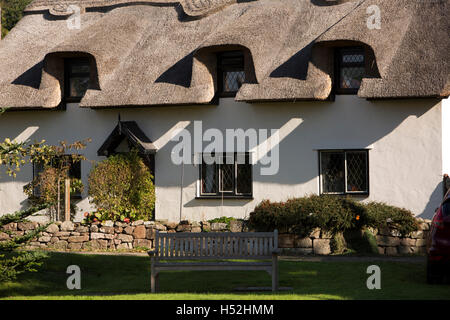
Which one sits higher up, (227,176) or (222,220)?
(227,176)

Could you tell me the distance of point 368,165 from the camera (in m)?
20.4

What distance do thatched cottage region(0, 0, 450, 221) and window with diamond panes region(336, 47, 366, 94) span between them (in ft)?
0.09

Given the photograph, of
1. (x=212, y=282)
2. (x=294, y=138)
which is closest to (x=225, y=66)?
(x=294, y=138)

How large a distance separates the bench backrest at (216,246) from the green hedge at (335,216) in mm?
5165

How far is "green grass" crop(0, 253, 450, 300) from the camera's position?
1179 centimetres

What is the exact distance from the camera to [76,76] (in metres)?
23.9

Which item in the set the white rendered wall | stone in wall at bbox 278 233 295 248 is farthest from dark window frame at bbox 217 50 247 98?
stone in wall at bbox 278 233 295 248

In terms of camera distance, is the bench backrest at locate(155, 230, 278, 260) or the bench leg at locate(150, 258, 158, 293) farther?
the bench backrest at locate(155, 230, 278, 260)

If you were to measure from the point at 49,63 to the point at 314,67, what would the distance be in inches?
313

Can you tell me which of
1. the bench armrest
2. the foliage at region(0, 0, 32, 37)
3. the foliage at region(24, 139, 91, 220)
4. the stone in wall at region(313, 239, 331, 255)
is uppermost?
the foliage at region(0, 0, 32, 37)

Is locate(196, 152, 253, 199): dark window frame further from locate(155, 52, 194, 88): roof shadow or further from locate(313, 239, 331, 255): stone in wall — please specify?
locate(313, 239, 331, 255): stone in wall

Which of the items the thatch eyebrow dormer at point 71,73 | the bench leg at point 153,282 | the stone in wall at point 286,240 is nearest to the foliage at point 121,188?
the thatch eyebrow dormer at point 71,73

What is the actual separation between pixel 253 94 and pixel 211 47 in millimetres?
1748

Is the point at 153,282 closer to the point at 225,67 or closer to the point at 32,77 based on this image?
the point at 225,67
